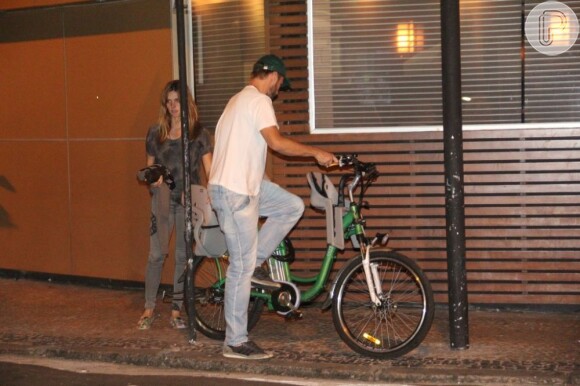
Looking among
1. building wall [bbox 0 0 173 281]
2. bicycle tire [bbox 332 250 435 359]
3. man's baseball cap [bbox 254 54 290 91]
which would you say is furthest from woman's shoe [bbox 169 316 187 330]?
man's baseball cap [bbox 254 54 290 91]

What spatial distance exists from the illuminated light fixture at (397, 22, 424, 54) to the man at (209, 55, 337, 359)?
1707mm

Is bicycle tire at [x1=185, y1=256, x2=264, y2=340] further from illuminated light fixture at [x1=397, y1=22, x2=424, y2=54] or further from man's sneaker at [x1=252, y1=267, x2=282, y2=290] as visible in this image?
illuminated light fixture at [x1=397, y1=22, x2=424, y2=54]

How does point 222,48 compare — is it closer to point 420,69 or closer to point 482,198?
point 420,69

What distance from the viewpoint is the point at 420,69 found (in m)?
9.10

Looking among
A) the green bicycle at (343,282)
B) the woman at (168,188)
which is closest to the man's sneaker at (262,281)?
the green bicycle at (343,282)

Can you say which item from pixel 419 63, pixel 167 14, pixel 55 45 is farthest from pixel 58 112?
pixel 419 63

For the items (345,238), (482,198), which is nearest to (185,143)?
(345,238)

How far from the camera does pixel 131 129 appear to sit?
10.4 meters

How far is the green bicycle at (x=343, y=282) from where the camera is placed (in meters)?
7.50

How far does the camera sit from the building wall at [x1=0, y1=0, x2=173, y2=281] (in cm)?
1030

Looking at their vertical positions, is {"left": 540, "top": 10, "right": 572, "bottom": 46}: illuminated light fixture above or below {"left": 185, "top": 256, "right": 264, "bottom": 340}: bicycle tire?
above

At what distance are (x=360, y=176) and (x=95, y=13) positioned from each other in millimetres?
4062

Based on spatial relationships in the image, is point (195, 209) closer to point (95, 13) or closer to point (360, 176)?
point (360, 176)

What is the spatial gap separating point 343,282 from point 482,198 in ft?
6.51
